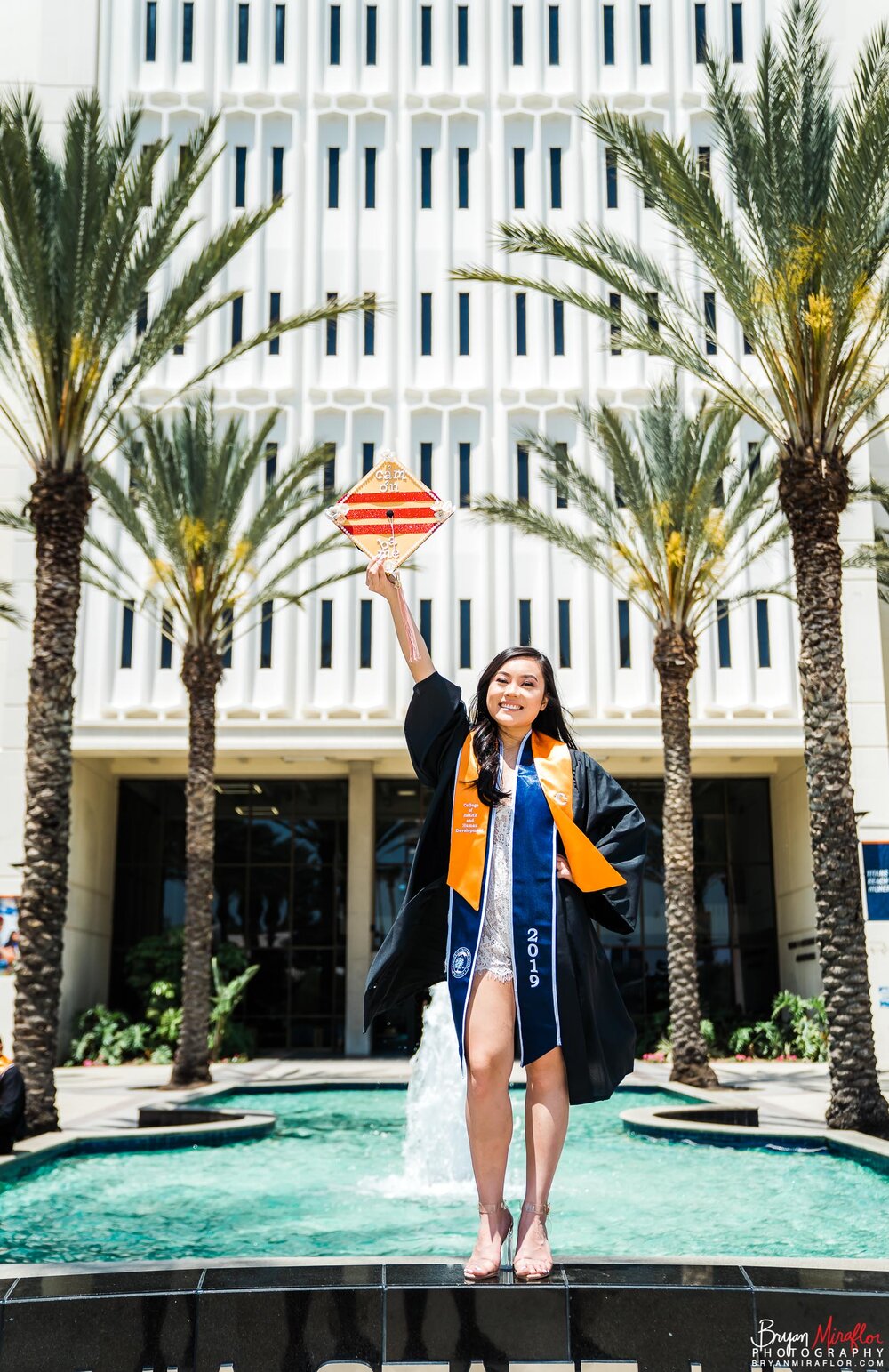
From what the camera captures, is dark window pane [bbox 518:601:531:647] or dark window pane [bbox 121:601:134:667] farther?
dark window pane [bbox 518:601:531:647]

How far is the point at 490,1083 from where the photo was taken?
3.69m

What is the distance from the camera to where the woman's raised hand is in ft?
13.1

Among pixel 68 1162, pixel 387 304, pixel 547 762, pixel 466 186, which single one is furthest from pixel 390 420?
pixel 547 762

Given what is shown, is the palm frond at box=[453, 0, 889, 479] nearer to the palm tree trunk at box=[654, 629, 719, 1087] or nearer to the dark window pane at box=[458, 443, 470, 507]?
the palm tree trunk at box=[654, 629, 719, 1087]

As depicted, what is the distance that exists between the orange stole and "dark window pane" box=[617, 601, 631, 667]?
1901 centimetres

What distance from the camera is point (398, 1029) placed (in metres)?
25.8

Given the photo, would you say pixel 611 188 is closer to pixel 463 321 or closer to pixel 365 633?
pixel 463 321

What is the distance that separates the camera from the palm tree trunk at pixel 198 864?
16.8m

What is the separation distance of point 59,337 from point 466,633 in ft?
39.8

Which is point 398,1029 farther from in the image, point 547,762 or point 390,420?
point 547,762

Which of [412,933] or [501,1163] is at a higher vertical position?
[412,933]

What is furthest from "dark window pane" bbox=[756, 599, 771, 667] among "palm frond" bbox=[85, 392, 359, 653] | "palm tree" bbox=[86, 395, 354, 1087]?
"palm tree" bbox=[86, 395, 354, 1087]

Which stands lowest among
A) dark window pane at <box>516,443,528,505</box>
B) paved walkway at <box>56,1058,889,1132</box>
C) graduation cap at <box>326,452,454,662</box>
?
paved walkway at <box>56,1058,889,1132</box>

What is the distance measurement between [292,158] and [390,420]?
5353 mm
